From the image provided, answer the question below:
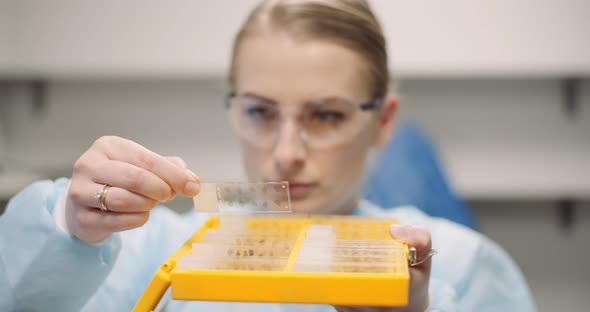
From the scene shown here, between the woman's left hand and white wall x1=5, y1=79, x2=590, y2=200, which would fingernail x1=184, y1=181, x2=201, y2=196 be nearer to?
the woman's left hand

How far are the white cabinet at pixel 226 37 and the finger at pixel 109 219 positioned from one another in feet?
5.31

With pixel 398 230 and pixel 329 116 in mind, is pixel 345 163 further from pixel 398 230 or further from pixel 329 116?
pixel 398 230

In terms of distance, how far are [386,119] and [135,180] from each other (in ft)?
2.12

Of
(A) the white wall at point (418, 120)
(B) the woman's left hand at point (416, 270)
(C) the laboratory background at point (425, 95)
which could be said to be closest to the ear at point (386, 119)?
(B) the woman's left hand at point (416, 270)

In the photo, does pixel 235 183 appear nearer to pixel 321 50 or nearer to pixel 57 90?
pixel 321 50

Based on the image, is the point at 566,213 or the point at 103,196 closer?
the point at 103,196

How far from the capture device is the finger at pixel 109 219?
59 centimetres

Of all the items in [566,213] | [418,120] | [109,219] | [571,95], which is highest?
[109,219]

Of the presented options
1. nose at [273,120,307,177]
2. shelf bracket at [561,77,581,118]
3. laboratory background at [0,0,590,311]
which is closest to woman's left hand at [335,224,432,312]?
nose at [273,120,307,177]

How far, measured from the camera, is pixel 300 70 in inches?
35.6

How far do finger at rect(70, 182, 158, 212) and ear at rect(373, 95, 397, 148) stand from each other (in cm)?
60

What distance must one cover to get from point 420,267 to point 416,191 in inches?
45.8

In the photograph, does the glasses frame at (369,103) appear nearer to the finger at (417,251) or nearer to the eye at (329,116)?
the eye at (329,116)

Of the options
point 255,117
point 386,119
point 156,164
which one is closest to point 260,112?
point 255,117
